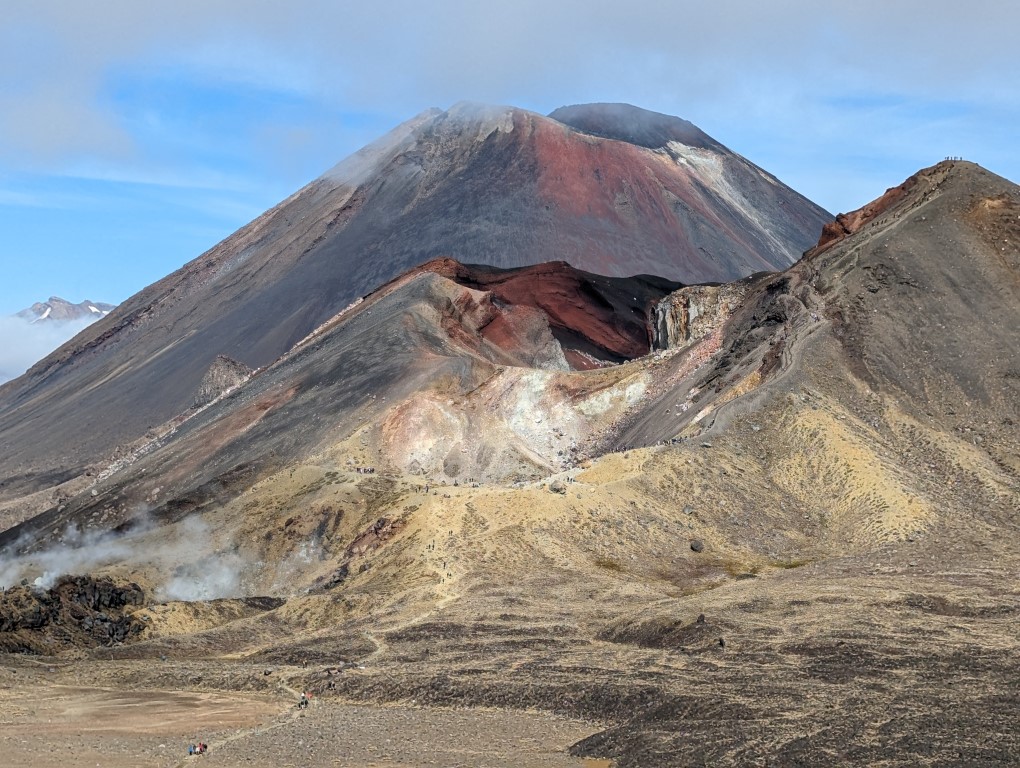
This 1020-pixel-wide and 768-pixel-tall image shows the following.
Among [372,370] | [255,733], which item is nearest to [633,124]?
[372,370]

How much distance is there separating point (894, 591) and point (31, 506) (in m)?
63.0

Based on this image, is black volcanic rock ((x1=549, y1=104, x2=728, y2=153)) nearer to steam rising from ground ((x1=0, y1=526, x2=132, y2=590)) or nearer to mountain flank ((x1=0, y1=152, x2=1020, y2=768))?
mountain flank ((x1=0, y1=152, x2=1020, y2=768))

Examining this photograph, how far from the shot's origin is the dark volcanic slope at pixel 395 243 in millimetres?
116250

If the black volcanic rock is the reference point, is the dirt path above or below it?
below

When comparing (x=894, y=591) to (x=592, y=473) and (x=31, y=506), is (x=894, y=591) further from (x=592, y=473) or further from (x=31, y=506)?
(x=31, y=506)

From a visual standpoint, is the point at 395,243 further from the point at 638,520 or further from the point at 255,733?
the point at 255,733

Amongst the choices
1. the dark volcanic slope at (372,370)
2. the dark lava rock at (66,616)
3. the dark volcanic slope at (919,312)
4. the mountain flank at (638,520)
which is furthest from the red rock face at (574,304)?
the dark lava rock at (66,616)

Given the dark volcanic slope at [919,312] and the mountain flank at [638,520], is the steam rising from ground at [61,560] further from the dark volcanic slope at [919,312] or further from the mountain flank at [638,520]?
the dark volcanic slope at [919,312]

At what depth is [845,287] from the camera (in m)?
70.4

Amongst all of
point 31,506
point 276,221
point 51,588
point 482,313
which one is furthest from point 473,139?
point 51,588

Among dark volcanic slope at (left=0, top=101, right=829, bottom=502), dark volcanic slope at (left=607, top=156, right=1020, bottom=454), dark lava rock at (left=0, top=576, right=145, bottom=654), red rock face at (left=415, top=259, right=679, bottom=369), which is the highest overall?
dark volcanic slope at (left=0, top=101, right=829, bottom=502)

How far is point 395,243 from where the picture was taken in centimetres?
13238

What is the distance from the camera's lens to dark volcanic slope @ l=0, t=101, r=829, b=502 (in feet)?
381

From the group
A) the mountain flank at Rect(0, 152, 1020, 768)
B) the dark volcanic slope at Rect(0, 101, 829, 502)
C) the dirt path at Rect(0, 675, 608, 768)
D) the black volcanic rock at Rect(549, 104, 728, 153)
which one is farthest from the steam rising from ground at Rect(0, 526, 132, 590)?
the black volcanic rock at Rect(549, 104, 728, 153)
